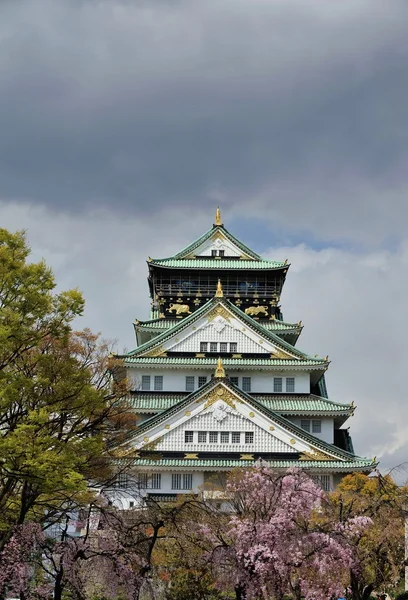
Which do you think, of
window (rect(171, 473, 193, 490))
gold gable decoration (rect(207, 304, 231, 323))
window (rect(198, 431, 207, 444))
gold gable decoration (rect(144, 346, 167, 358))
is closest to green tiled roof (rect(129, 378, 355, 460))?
window (rect(198, 431, 207, 444))

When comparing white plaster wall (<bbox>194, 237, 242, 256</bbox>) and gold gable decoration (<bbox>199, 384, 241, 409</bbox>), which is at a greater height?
white plaster wall (<bbox>194, 237, 242, 256</bbox>)

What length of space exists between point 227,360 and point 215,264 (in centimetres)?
1148

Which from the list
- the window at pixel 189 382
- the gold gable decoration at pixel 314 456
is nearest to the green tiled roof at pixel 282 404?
the window at pixel 189 382

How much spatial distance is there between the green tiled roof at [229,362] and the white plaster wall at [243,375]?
809mm

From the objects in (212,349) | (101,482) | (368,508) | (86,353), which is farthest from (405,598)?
(212,349)

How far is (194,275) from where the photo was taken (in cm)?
7012

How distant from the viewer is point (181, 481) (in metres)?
54.0

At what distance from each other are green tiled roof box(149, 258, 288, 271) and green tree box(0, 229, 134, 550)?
3987cm

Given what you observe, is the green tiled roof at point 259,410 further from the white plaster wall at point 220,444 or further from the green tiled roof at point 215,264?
the green tiled roof at point 215,264

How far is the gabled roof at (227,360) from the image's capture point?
197 ft

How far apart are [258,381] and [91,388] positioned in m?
35.1

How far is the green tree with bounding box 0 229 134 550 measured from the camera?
24.2 m

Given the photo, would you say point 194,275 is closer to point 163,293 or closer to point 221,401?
point 163,293

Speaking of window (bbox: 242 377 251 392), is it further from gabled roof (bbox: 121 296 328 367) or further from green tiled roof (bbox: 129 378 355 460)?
green tiled roof (bbox: 129 378 355 460)
